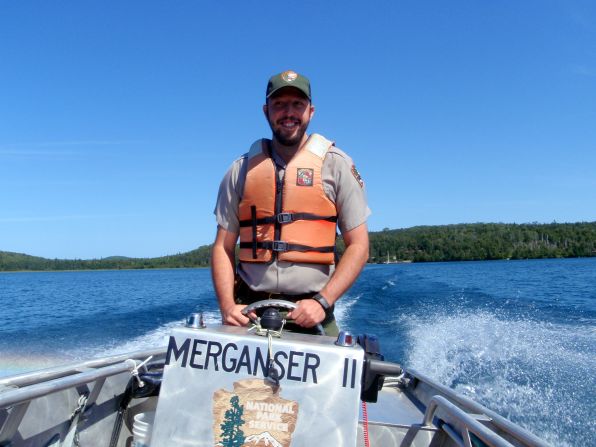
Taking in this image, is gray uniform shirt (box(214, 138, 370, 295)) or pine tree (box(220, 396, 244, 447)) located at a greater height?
gray uniform shirt (box(214, 138, 370, 295))

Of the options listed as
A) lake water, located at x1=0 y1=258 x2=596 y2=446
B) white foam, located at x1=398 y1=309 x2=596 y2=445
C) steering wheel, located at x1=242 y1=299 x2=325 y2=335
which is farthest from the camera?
lake water, located at x1=0 y1=258 x2=596 y2=446

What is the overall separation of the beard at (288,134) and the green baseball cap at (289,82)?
6.7 inches

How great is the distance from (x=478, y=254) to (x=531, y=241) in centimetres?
976

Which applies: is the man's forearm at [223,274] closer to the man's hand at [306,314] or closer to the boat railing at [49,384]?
the man's hand at [306,314]

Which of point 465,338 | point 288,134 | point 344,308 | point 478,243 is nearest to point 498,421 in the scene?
point 288,134

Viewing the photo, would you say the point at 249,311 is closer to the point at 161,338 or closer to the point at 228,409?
the point at 228,409

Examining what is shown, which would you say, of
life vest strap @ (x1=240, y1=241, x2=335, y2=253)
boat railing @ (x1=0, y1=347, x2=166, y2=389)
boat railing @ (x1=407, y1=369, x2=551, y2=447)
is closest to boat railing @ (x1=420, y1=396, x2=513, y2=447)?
boat railing @ (x1=407, y1=369, x2=551, y2=447)

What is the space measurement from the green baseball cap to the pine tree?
146cm

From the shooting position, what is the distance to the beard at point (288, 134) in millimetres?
2564

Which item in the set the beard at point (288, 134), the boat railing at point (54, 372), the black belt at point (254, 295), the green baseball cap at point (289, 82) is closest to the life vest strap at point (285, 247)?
the black belt at point (254, 295)

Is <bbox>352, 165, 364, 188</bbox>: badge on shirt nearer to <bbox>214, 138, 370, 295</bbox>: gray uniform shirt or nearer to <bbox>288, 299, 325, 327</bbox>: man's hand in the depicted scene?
<bbox>214, 138, 370, 295</bbox>: gray uniform shirt

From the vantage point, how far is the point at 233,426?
5.43ft

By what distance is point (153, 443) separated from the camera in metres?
1.69

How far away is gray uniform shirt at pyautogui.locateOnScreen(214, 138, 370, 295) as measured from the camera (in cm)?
247
